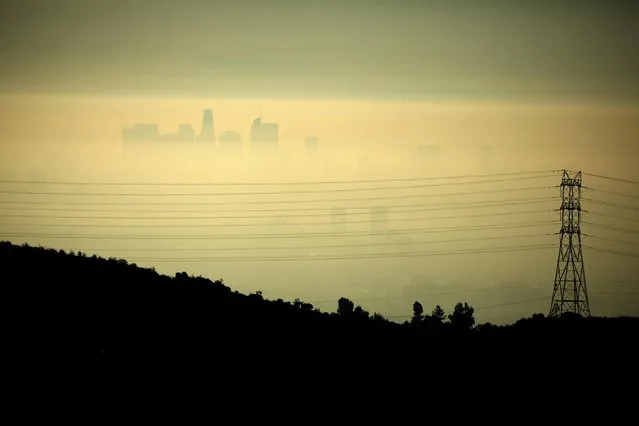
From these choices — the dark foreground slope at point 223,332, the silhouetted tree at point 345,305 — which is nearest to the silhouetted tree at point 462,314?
the silhouetted tree at point 345,305

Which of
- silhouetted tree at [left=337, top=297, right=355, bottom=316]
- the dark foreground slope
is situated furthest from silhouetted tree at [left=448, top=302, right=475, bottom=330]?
the dark foreground slope

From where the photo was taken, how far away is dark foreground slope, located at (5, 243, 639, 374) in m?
32.0

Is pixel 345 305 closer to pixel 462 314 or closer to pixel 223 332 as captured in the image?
pixel 462 314

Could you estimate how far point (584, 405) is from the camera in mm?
29172

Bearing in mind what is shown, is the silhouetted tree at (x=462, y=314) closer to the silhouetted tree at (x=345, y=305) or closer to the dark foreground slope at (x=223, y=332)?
the silhouetted tree at (x=345, y=305)

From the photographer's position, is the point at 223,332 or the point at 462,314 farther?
the point at 462,314

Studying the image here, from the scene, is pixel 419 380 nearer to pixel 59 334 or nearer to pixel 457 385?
pixel 457 385

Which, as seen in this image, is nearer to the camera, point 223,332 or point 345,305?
point 223,332

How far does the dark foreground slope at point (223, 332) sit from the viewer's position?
3198cm

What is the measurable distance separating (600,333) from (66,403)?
2638 centimetres

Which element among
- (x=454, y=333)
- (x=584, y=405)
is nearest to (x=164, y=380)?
(x=584, y=405)

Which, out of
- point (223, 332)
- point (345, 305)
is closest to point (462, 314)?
point (345, 305)

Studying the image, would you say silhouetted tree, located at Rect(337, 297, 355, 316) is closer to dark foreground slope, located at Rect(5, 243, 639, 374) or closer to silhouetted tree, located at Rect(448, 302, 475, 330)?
silhouetted tree, located at Rect(448, 302, 475, 330)

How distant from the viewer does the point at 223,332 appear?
37.9 meters
